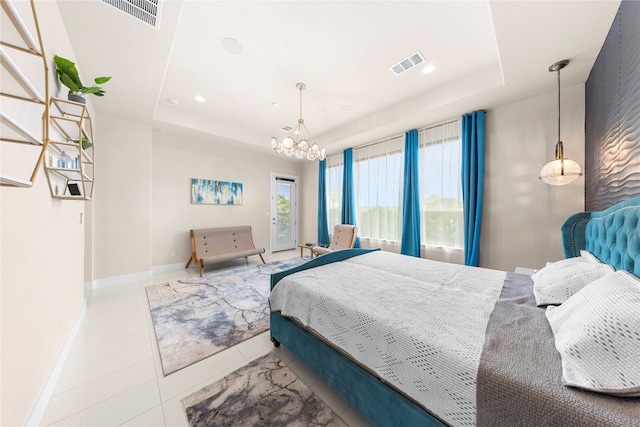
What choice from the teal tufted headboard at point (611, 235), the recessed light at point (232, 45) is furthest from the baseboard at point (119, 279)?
the teal tufted headboard at point (611, 235)

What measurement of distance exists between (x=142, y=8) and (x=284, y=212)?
15.7 ft

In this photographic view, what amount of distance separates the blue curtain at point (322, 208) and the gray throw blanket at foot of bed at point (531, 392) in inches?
183

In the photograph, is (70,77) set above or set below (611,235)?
above

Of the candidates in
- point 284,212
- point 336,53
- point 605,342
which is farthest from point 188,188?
point 605,342

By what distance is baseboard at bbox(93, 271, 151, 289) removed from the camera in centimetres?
335

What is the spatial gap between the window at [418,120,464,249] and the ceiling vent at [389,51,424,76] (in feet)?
4.73

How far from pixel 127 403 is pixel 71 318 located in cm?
129

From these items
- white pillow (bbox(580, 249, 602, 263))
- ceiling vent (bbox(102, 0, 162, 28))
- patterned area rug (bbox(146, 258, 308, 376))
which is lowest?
patterned area rug (bbox(146, 258, 308, 376))

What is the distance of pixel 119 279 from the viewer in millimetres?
3518

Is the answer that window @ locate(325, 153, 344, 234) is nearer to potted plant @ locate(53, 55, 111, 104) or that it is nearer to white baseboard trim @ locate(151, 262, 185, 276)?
white baseboard trim @ locate(151, 262, 185, 276)

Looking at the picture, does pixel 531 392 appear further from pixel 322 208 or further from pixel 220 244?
pixel 322 208

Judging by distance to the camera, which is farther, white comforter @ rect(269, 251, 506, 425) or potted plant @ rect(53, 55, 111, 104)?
potted plant @ rect(53, 55, 111, 104)

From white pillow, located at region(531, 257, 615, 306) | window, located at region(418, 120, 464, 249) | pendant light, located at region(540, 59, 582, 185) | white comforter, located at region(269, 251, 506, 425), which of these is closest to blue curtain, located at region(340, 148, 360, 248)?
window, located at region(418, 120, 464, 249)

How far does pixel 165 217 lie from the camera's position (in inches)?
169
